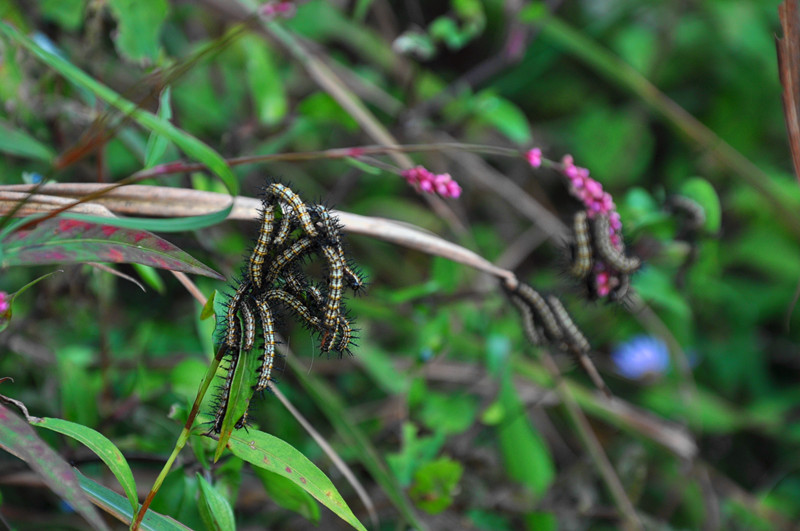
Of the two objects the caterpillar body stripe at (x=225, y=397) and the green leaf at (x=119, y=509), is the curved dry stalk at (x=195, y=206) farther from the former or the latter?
the green leaf at (x=119, y=509)

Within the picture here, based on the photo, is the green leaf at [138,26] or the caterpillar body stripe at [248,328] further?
the green leaf at [138,26]

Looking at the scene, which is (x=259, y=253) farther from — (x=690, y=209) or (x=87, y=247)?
(x=690, y=209)

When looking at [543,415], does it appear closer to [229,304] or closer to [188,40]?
[229,304]

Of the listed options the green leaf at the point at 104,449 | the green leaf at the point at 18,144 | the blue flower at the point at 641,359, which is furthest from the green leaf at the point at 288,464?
the blue flower at the point at 641,359

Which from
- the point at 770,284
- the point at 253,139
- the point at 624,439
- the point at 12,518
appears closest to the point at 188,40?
the point at 253,139

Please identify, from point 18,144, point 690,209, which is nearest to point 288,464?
point 18,144

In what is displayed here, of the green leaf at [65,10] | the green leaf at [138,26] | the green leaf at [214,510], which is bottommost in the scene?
the green leaf at [214,510]
